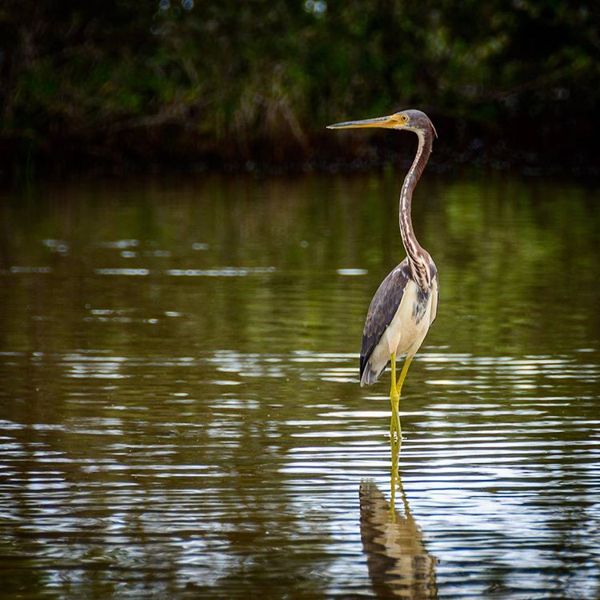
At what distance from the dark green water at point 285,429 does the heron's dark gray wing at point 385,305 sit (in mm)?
465

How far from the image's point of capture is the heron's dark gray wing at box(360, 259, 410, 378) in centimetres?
754

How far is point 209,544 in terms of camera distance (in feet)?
19.2

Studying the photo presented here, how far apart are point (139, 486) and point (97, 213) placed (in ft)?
50.3

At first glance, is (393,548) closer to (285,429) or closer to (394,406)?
(394,406)

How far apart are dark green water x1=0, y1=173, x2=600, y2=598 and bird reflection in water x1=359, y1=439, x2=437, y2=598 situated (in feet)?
0.04

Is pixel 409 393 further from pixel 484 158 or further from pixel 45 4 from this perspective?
pixel 484 158

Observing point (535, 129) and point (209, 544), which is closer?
point (209, 544)

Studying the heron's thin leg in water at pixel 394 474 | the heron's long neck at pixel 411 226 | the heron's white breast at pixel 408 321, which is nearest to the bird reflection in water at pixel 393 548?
the heron's thin leg in water at pixel 394 474

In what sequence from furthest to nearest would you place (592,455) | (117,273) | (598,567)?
(117,273) → (592,455) → (598,567)

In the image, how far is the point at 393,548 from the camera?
5805 millimetres

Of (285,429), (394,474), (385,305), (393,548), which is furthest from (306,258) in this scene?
(393,548)

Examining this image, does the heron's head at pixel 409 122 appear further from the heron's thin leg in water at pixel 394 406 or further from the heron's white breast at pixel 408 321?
the heron's thin leg in water at pixel 394 406

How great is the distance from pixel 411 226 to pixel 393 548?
1977 millimetres

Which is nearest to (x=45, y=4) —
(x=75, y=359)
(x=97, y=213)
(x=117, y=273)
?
(x=97, y=213)
